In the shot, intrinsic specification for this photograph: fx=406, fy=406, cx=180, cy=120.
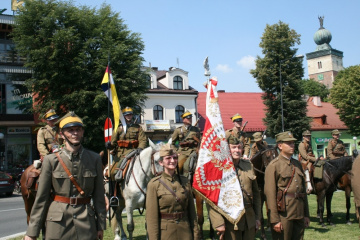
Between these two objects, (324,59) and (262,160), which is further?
(324,59)

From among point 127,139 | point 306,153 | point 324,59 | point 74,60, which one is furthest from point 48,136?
point 324,59

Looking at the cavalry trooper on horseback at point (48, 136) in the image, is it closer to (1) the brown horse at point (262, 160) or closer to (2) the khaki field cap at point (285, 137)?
(1) the brown horse at point (262, 160)

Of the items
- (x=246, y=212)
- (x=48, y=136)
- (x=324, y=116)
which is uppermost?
(x=324, y=116)

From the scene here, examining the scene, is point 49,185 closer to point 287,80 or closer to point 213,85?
point 213,85

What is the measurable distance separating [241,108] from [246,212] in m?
46.2

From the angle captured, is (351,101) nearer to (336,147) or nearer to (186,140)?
(336,147)

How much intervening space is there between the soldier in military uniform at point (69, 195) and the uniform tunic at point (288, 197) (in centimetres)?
267

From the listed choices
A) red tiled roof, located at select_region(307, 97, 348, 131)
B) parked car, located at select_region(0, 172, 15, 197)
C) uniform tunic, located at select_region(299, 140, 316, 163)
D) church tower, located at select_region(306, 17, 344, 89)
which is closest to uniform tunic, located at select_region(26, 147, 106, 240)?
uniform tunic, located at select_region(299, 140, 316, 163)

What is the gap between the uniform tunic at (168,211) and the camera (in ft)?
17.0

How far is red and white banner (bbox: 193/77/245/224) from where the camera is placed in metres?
5.84

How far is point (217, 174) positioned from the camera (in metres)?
6.09

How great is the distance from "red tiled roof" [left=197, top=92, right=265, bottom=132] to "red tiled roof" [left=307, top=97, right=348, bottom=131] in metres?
6.81

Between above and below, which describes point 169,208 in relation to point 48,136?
below

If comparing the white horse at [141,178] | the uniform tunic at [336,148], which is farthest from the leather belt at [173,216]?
the uniform tunic at [336,148]
